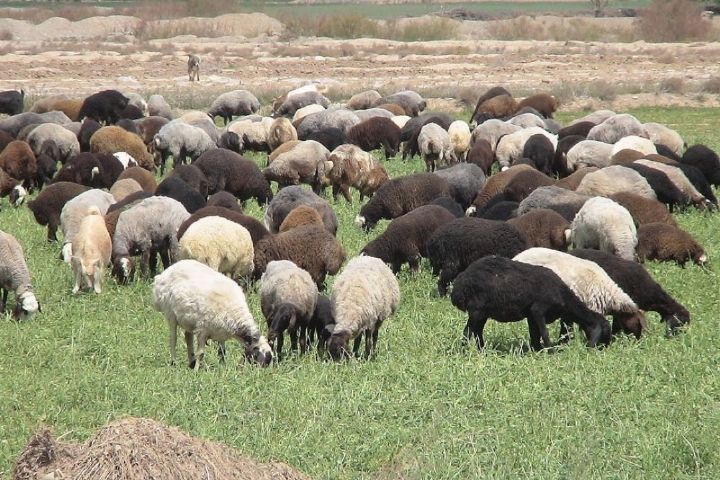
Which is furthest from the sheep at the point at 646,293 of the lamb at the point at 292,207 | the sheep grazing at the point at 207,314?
the lamb at the point at 292,207

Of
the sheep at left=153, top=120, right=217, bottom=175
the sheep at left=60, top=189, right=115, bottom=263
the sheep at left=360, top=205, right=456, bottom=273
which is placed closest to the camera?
the sheep at left=360, top=205, right=456, bottom=273

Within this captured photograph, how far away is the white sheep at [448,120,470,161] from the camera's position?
886 inches

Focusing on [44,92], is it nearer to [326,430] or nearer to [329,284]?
[329,284]

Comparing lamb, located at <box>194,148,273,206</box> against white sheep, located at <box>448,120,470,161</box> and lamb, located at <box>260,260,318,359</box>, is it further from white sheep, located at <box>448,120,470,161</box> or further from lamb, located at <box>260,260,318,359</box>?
lamb, located at <box>260,260,318,359</box>

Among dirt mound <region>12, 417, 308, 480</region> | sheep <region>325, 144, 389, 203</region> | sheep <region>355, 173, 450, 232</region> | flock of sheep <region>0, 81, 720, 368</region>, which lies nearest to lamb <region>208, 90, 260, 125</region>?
flock of sheep <region>0, 81, 720, 368</region>

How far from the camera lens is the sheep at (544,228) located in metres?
13.6

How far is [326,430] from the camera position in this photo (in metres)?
7.95

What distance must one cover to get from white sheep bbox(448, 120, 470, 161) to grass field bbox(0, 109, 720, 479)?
1108 centimetres

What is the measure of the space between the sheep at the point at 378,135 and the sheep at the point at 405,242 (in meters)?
9.91

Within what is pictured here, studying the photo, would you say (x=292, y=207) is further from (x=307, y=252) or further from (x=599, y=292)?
(x=599, y=292)

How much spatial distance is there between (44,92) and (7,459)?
30.8 metres

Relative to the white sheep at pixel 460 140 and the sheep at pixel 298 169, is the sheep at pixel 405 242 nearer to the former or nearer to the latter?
the sheep at pixel 298 169

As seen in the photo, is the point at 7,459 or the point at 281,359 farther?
the point at 281,359

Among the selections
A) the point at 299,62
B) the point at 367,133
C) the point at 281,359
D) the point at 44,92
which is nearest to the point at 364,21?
the point at 299,62
